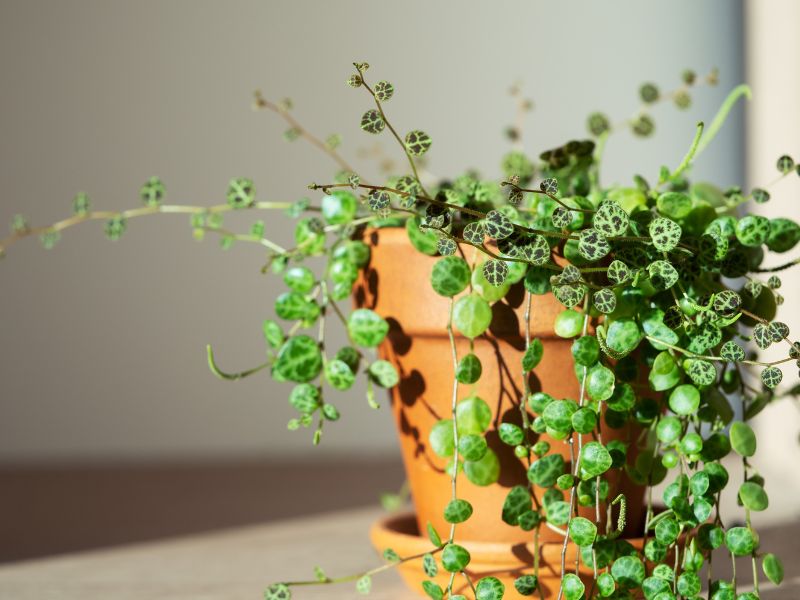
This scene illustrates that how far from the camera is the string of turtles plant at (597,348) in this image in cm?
50

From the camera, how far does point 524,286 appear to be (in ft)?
1.91

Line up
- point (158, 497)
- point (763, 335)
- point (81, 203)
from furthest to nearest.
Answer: point (158, 497) < point (81, 203) < point (763, 335)

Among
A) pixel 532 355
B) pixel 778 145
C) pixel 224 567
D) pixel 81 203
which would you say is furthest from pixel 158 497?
pixel 778 145

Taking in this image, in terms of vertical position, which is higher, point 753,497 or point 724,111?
point 724,111

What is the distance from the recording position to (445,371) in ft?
2.11

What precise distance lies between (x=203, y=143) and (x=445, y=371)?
153 centimetres

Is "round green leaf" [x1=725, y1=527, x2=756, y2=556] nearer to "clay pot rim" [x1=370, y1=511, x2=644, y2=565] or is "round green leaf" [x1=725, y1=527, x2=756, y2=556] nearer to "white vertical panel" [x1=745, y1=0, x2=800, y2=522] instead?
"clay pot rim" [x1=370, y1=511, x2=644, y2=565]

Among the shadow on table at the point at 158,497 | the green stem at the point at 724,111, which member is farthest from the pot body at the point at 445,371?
the shadow on table at the point at 158,497

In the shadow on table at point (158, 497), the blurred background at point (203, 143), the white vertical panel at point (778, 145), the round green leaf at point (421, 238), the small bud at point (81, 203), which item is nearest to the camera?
the round green leaf at point (421, 238)

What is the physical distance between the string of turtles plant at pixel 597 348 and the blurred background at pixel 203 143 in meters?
1.24

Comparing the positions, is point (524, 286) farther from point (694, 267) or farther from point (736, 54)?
point (736, 54)

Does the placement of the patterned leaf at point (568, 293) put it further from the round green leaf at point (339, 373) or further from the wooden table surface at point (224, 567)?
the wooden table surface at point (224, 567)

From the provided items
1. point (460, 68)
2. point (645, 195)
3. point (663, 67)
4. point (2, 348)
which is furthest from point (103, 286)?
point (645, 195)

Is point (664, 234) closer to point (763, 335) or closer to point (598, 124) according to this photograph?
point (763, 335)
